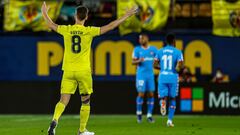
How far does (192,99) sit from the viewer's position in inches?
1012

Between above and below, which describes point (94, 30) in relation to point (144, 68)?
above

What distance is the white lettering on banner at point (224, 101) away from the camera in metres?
25.5

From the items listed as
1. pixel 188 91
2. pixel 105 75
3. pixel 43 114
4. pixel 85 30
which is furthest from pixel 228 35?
pixel 85 30

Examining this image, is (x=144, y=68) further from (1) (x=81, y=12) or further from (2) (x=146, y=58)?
(1) (x=81, y=12)

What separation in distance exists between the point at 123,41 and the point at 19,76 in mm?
3798

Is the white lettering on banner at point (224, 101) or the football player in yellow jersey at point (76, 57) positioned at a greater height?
the football player in yellow jersey at point (76, 57)

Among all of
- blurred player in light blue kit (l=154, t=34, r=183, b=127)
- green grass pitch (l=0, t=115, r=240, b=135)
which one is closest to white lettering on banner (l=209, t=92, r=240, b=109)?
green grass pitch (l=0, t=115, r=240, b=135)

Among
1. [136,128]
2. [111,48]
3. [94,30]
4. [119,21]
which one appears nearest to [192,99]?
[111,48]

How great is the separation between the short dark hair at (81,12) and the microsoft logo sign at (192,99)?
11292mm

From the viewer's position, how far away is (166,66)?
19.7 m

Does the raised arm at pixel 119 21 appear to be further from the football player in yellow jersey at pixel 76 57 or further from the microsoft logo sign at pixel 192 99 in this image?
the microsoft logo sign at pixel 192 99

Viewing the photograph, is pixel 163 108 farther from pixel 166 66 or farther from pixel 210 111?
pixel 210 111

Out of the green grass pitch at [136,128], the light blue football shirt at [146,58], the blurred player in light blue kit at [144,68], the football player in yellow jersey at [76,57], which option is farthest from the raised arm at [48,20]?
the light blue football shirt at [146,58]

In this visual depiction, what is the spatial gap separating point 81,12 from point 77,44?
0.66 m
